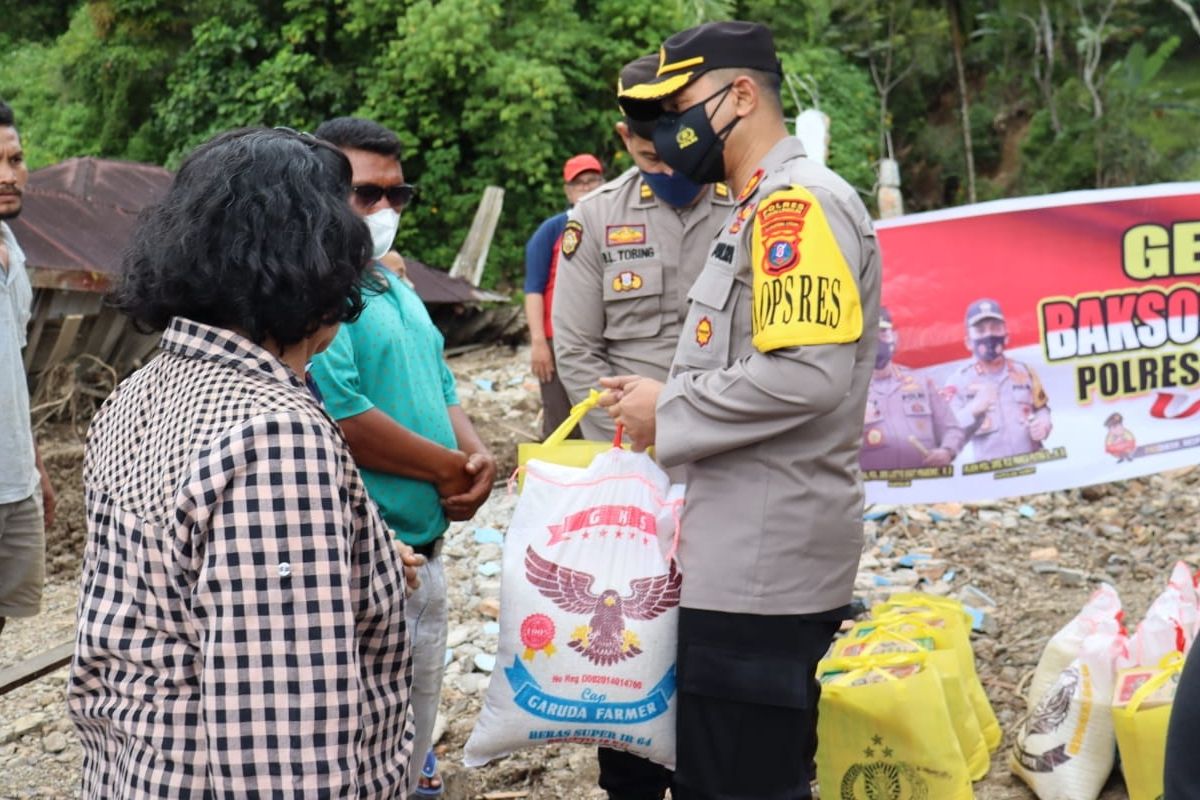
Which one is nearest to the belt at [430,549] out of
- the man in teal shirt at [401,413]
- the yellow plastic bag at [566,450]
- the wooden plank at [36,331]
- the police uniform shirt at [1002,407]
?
the man in teal shirt at [401,413]

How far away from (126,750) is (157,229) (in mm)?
697

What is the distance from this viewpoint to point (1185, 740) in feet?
4.45

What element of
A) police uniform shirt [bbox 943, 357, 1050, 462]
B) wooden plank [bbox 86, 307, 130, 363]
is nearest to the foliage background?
wooden plank [bbox 86, 307, 130, 363]

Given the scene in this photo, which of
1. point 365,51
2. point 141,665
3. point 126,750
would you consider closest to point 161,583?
point 141,665

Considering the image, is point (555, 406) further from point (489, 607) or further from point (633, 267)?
point (633, 267)

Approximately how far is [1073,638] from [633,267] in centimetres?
172

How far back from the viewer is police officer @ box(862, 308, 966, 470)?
16.7 ft

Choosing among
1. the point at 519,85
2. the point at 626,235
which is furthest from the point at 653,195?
the point at 519,85

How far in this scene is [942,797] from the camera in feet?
11.3

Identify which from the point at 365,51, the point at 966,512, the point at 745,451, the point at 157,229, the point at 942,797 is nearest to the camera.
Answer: the point at 157,229

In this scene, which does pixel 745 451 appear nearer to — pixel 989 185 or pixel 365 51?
pixel 365 51

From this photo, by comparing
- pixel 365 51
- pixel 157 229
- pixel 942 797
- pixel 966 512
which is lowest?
pixel 942 797

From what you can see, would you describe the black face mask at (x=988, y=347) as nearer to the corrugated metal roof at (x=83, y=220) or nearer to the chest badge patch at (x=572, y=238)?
the chest badge patch at (x=572, y=238)

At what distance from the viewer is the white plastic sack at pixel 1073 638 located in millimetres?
Answer: 3783
